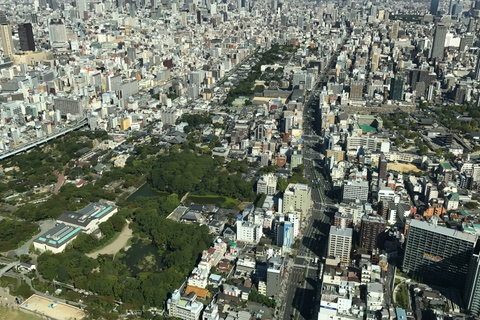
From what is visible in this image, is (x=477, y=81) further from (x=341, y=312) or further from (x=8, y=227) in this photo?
(x=8, y=227)

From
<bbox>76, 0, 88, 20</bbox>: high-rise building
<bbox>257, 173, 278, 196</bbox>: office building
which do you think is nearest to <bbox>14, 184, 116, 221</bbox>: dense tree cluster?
<bbox>257, 173, 278, 196</bbox>: office building

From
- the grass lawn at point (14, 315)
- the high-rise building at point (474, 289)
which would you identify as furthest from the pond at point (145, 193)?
the high-rise building at point (474, 289)

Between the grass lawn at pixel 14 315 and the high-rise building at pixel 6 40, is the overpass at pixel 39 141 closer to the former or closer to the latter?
the grass lawn at pixel 14 315

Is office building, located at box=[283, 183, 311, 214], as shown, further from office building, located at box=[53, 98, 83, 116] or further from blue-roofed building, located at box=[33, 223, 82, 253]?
office building, located at box=[53, 98, 83, 116]

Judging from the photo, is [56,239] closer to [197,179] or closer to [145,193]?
[145,193]

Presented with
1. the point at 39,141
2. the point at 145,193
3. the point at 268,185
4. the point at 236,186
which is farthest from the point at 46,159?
the point at 268,185

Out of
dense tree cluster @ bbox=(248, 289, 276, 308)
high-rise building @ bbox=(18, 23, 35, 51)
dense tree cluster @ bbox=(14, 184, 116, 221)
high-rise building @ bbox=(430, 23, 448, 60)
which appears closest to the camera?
dense tree cluster @ bbox=(248, 289, 276, 308)

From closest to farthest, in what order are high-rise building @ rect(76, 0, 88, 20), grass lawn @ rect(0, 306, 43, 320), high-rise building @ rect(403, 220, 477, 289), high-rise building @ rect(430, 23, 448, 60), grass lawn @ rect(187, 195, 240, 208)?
grass lawn @ rect(0, 306, 43, 320)
high-rise building @ rect(403, 220, 477, 289)
grass lawn @ rect(187, 195, 240, 208)
high-rise building @ rect(430, 23, 448, 60)
high-rise building @ rect(76, 0, 88, 20)
